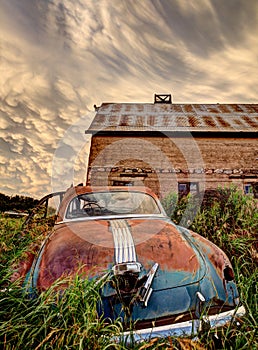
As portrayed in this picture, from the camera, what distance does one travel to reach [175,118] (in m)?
17.2

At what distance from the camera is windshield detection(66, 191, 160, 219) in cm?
383

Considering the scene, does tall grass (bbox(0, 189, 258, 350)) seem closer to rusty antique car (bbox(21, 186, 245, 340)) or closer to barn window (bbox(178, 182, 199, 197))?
rusty antique car (bbox(21, 186, 245, 340))

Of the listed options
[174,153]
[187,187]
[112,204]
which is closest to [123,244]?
[112,204]

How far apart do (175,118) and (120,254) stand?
50.8 ft

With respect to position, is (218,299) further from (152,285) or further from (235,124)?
(235,124)

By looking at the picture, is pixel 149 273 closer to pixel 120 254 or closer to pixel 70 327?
pixel 120 254

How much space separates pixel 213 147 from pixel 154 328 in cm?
1470

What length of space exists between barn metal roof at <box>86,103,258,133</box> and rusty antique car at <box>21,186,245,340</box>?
13.0 m

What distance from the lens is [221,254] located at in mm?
2975

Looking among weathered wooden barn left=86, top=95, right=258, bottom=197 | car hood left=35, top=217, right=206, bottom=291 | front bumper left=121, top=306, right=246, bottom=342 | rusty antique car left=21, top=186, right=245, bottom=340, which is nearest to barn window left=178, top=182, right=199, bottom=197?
weathered wooden barn left=86, top=95, right=258, bottom=197

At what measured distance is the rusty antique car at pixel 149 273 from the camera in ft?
7.58

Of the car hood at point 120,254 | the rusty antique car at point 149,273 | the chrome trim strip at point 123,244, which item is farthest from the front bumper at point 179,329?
the chrome trim strip at point 123,244

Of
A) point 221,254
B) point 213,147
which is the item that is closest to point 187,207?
point 221,254

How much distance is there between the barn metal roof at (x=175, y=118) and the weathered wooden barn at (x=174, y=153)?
55 mm
